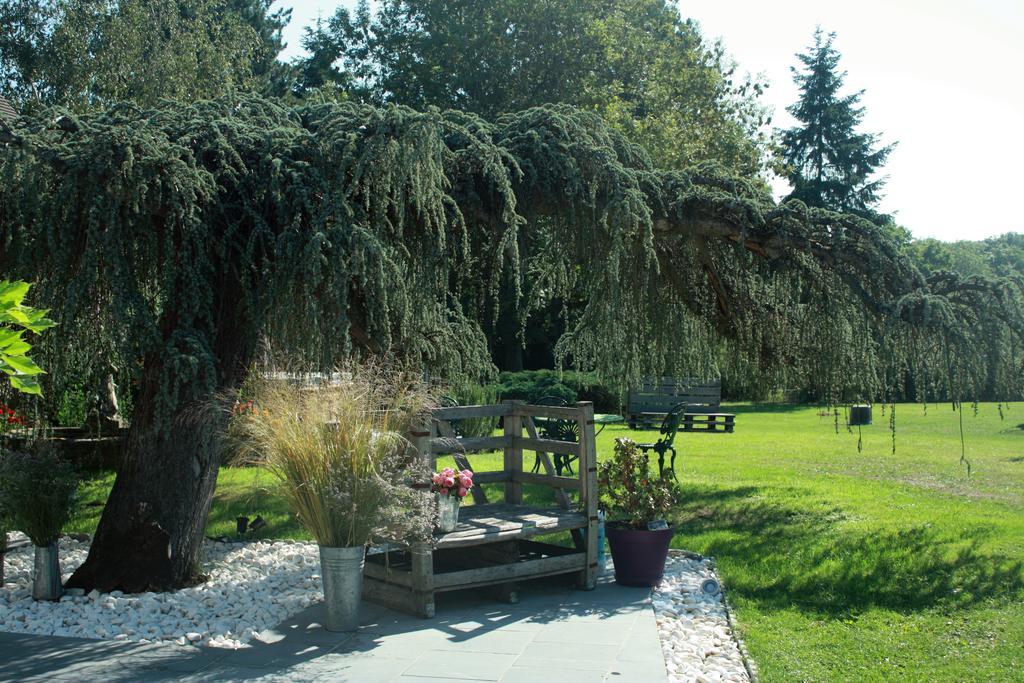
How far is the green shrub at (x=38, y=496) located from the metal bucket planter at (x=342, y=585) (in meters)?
1.98

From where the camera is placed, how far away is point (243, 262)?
589cm

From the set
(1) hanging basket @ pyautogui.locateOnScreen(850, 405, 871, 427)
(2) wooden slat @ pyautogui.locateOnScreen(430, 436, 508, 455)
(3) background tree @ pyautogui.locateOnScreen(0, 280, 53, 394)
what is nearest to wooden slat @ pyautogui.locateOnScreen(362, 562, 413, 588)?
(2) wooden slat @ pyautogui.locateOnScreen(430, 436, 508, 455)

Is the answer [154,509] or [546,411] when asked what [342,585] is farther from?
[546,411]

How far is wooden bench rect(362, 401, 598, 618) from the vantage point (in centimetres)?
567

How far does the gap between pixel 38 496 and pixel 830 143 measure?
37.1m

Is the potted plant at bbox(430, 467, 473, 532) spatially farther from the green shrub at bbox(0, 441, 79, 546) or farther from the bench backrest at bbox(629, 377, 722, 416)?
the bench backrest at bbox(629, 377, 722, 416)

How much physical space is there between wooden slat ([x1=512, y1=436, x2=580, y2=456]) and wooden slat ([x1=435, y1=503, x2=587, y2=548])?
1.37 feet

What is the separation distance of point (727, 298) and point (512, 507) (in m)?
3.23

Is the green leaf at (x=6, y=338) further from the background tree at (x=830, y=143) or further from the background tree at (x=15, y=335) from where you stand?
the background tree at (x=830, y=143)

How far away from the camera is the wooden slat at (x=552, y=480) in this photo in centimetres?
661

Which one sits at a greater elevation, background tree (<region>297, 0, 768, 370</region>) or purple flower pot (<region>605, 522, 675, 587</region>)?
background tree (<region>297, 0, 768, 370</region>)

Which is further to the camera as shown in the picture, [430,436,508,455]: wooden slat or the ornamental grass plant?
[430,436,508,455]: wooden slat

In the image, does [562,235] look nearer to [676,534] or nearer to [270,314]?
[270,314]

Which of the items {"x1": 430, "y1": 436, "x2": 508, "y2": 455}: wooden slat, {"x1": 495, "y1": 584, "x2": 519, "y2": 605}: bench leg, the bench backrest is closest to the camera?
{"x1": 495, "y1": 584, "x2": 519, "y2": 605}: bench leg
